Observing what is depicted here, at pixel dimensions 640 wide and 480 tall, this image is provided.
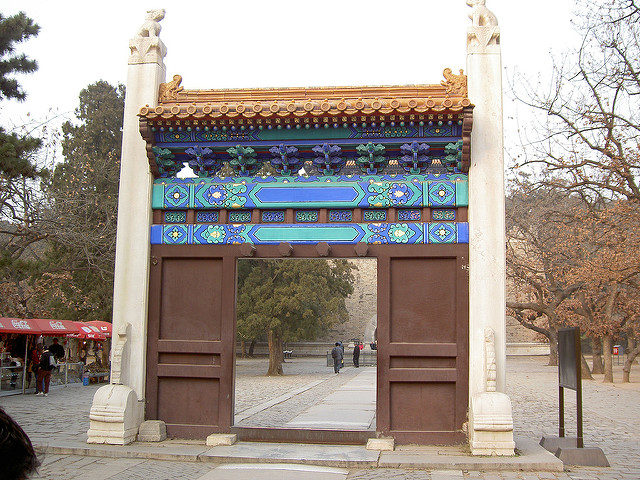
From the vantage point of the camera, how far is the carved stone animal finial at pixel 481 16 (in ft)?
30.8

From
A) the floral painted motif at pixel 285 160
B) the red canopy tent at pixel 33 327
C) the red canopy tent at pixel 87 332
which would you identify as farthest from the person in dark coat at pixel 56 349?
the floral painted motif at pixel 285 160

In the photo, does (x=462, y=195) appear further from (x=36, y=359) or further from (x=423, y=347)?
(x=36, y=359)

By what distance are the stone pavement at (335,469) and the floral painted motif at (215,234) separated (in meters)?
3.00

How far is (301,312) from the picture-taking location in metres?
26.6

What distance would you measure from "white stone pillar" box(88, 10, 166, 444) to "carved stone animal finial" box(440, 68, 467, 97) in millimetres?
4074

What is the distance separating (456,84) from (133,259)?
16.6 ft

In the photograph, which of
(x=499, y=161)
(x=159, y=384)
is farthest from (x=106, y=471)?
(x=499, y=161)

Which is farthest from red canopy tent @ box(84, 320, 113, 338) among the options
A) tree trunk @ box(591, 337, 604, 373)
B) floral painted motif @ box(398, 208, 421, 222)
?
tree trunk @ box(591, 337, 604, 373)

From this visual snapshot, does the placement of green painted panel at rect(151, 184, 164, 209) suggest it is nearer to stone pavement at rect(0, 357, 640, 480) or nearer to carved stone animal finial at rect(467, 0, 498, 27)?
stone pavement at rect(0, 357, 640, 480)

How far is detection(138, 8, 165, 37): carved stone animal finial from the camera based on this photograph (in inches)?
394

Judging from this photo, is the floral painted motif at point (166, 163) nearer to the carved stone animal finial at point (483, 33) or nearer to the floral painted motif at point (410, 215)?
the floral painted motif at point (410, 215)

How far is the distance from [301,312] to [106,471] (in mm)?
18857

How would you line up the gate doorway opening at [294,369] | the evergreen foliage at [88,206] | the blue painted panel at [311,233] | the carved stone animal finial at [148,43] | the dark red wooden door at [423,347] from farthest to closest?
the evergreen foliage at [88,206]
the gate doorway opening at [294,369]
the carved stone animal finial at [148,43]
the blue painted panel at [311,233]
the dark red wooden door at [423,347]

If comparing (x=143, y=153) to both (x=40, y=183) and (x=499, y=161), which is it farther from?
(x=40, y=183)
